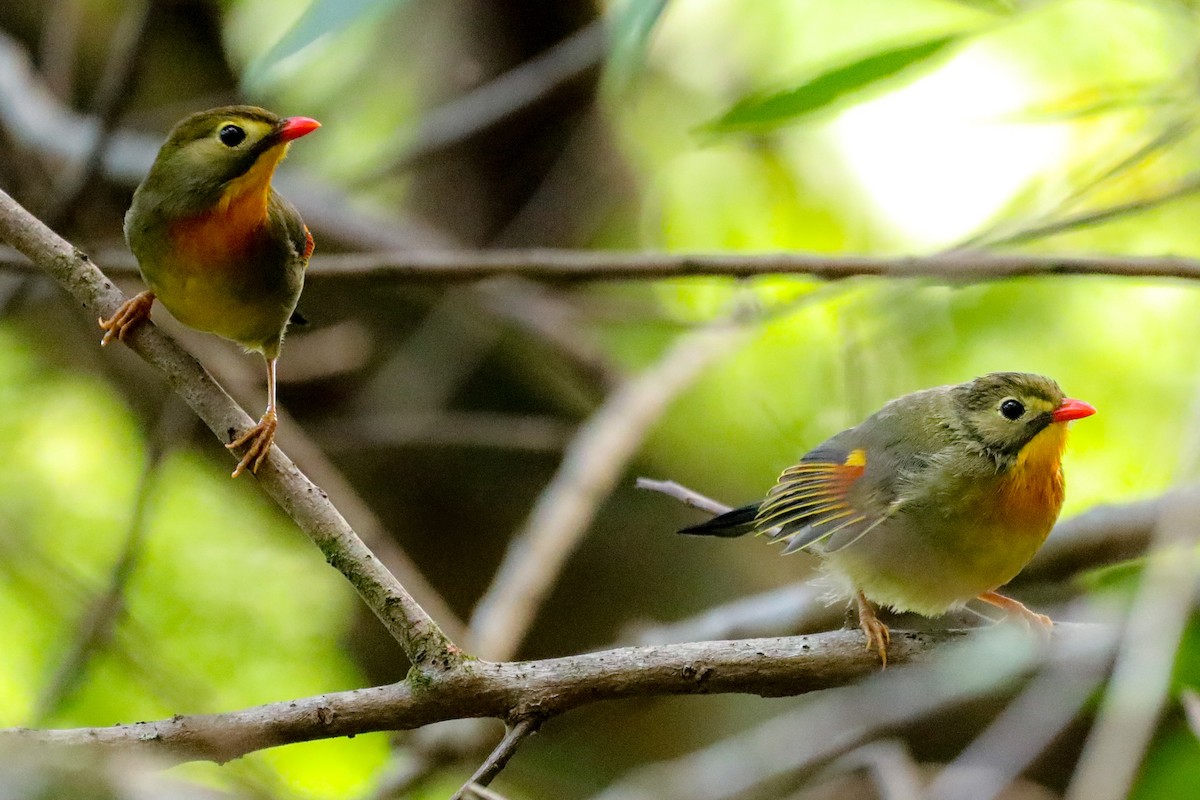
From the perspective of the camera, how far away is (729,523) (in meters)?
3.12

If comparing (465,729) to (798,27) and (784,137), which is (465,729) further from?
(798,27)

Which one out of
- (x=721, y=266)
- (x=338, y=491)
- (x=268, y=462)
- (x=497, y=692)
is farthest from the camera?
(x=338, y=491)

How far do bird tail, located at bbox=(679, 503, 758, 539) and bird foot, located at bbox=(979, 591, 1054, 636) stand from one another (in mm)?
645

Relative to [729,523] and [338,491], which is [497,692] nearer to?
[729,523]

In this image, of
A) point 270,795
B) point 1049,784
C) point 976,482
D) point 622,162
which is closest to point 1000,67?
point 622,162

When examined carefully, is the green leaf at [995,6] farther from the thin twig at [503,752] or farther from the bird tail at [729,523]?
the thin twig at [503,752]

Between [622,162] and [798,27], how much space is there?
181cm

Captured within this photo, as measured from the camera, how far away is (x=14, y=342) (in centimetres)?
692

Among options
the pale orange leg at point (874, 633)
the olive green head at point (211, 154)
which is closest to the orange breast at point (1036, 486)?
the pale orange leg at point (874, 633)

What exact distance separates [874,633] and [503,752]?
0.98 meters

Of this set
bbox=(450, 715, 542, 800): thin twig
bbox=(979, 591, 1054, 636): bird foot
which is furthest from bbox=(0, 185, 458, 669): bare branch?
bbox=(979, 591, 1054, 636): bird foot

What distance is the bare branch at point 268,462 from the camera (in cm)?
229

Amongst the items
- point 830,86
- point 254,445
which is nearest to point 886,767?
point 830,86

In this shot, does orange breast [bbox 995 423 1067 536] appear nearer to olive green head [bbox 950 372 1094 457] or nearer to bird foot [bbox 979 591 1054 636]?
olive green head [bbox 950 372 1094 457]
